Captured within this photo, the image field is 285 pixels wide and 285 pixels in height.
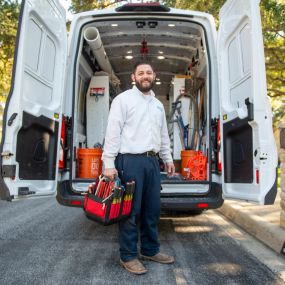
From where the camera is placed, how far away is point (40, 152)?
14.8 ft

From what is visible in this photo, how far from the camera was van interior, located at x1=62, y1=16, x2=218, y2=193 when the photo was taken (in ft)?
18.4

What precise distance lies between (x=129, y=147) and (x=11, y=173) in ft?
3.57

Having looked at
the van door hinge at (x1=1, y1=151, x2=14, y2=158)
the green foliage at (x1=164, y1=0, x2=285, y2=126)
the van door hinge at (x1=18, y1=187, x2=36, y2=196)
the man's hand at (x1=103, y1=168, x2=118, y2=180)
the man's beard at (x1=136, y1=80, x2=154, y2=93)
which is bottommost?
Result: the van door hinge at (x1=18, y1=187, x2=36, y2=196)

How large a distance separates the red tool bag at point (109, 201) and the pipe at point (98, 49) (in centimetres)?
256

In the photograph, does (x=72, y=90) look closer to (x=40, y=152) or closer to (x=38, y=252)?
(x=40, y=152)

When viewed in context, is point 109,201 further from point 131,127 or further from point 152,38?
point 152,38

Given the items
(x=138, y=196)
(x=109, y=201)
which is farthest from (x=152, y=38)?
(x=109, y=201)

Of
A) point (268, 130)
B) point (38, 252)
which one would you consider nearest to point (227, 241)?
point (268, 130)

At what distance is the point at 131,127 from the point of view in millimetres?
4004

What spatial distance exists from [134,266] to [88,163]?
1820 millimetres

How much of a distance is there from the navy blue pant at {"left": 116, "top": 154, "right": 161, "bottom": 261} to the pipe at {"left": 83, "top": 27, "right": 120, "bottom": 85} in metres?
2.36

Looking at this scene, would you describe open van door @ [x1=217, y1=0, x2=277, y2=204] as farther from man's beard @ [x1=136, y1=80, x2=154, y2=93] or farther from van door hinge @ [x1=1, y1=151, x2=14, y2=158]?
van door hinge @ [x1=1, y1=151, x2=14, y2=158]

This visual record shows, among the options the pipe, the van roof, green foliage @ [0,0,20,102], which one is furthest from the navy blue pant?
green foliage @ [0,0,20,102]

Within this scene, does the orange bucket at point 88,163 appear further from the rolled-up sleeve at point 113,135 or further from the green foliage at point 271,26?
the green foliage at point 271,26
